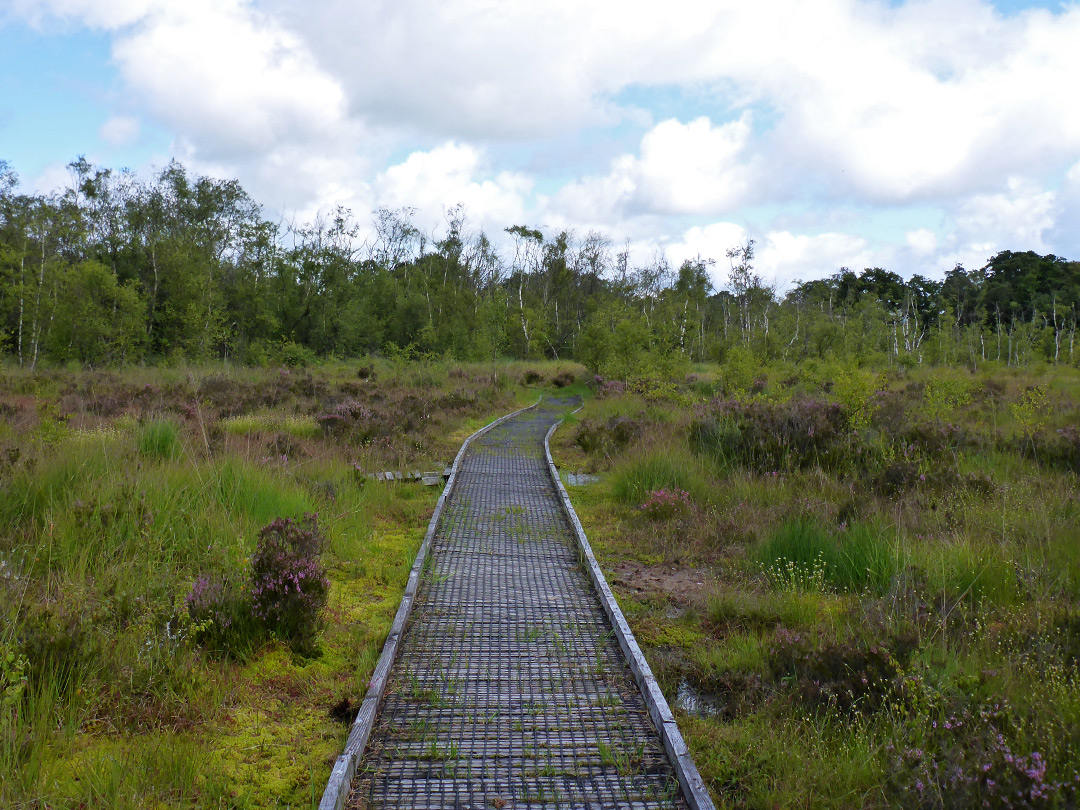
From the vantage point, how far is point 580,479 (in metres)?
11.2

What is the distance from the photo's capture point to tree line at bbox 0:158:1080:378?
32344mm

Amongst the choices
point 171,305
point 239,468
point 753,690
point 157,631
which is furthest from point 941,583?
point 171,305

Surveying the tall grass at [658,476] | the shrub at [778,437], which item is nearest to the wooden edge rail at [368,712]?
the tall grass at [658,476]

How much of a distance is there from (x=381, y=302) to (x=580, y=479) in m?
48.0

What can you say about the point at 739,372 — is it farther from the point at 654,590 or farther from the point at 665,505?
the point at 654,590

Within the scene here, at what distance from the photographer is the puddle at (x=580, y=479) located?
10.9 meters

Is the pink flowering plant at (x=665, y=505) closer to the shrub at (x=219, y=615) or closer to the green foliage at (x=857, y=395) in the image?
the green foliage at (x=857, y=395)

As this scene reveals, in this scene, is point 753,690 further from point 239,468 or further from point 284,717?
point 239,468

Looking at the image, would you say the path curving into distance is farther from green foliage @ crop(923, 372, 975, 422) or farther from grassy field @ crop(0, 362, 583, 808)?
green foliage @ crop(923, 372, 975, 422)

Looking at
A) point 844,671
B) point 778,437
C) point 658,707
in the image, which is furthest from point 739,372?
point 658,707

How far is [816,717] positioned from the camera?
11.9 ft

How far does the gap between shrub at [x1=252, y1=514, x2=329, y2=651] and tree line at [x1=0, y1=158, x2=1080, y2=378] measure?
19.1 m

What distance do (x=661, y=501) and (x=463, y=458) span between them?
4.84 meters

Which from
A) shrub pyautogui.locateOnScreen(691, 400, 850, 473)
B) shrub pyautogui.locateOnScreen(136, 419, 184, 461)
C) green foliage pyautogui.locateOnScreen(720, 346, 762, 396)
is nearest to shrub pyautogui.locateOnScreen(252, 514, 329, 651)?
shrub pyautogui.locateOnScreen(136, 419, 184, 461)
